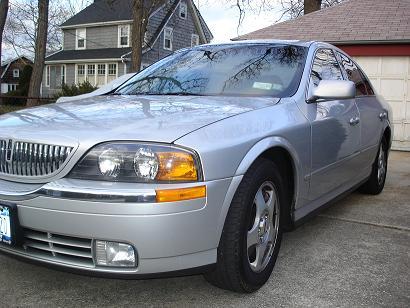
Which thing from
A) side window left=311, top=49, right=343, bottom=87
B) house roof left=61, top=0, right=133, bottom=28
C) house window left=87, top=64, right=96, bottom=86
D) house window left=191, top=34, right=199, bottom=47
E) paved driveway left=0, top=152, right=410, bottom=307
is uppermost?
house roof left=61, top=0, right=133, bottom=28

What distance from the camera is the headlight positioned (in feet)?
7.89

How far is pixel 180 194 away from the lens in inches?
93.3

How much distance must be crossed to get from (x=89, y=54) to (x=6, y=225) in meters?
31.7

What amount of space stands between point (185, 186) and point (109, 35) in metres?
31.8

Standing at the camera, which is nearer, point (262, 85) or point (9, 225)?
point (9, 225)

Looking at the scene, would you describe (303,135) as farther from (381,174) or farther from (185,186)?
(381,174)

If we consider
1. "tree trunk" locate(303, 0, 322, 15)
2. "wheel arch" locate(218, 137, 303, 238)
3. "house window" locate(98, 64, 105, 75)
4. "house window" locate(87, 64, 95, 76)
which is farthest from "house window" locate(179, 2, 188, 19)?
"wheel arch" locate(218, 137, 303, 238)

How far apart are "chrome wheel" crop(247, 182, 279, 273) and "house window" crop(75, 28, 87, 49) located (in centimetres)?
3286

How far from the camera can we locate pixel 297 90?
3.49m

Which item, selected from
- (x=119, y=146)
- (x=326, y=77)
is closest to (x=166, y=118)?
(x=119, y=146)

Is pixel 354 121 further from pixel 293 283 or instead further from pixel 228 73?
pixel 293 283

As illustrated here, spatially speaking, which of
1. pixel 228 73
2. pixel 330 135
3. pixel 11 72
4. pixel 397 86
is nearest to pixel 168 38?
pixel 397 86

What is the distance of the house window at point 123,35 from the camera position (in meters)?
31.6

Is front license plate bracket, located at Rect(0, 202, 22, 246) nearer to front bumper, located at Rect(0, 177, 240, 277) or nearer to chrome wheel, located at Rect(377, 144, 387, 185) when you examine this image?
front bumper, located at Rect(0, 177, 240, 277)
